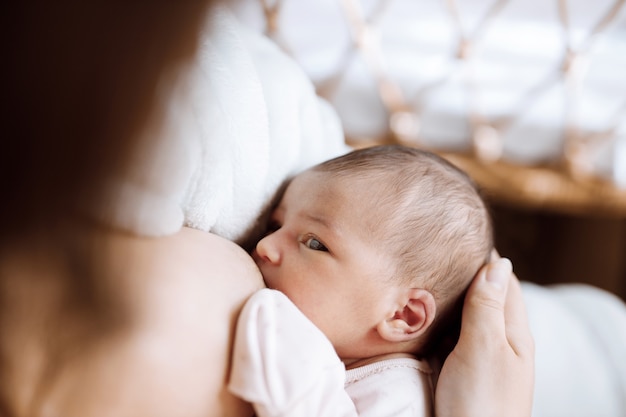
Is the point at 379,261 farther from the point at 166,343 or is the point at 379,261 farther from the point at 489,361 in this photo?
the point at 166,343

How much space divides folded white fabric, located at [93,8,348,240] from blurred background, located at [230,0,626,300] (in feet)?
1.03

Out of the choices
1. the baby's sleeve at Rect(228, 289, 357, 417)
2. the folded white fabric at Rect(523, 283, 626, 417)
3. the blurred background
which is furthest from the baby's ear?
the blurred background

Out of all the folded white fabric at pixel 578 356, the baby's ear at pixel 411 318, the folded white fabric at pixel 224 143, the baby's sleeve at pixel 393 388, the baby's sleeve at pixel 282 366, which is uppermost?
the folded white fabric at pixel 224 143

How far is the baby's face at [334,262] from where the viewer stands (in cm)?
58

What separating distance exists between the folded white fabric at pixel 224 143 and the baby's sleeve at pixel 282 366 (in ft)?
0.30

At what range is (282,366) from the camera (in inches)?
18.0

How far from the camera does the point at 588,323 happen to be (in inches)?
38.2

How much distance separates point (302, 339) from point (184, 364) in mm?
107

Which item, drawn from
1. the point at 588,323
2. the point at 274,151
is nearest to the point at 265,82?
the point at 274,151

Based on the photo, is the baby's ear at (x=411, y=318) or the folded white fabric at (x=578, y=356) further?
the folded white fabric at (x=578, y=356)

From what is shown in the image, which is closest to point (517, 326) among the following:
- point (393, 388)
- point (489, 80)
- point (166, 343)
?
point (393, 388)

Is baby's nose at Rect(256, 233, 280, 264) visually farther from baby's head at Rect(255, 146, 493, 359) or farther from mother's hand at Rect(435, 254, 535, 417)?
mother's hand at Rect(435, 254, 535, 417)

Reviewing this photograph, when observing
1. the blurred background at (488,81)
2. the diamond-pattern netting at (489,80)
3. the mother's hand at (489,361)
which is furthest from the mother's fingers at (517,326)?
the diamond-pattern netting at (489,80)

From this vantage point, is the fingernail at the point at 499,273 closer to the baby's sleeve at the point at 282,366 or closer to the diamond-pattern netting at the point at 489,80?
the baby's sleeve at the point at 282,366
